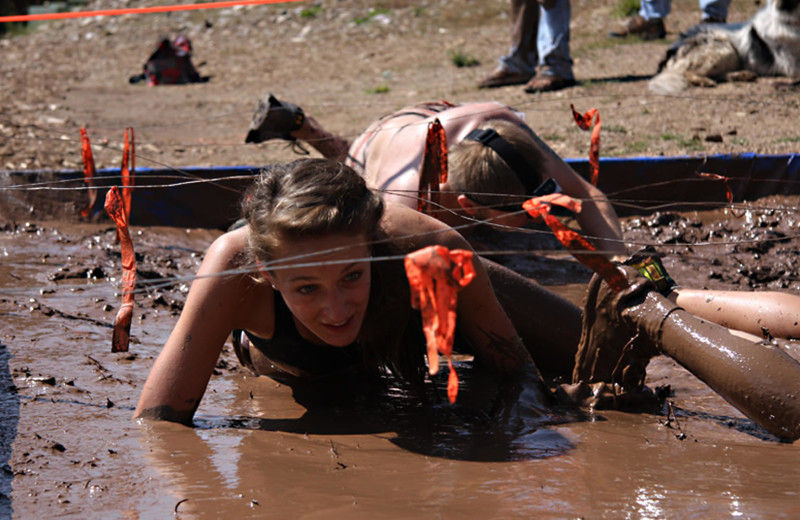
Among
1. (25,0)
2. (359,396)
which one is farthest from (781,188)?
(25,0)

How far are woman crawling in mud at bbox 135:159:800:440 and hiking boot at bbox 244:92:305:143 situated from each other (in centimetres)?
221

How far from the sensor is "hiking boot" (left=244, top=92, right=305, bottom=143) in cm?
516

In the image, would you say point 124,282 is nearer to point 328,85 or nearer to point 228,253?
point 228,253

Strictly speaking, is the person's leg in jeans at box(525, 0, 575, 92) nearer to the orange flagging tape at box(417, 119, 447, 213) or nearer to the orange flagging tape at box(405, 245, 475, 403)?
the orange flagging tape at box(417, 119, 447, 213)

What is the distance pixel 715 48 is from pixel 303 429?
5274mm

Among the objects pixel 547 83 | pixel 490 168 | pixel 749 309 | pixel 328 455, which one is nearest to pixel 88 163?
pixel 490 168

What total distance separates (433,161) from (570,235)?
5.58 ft

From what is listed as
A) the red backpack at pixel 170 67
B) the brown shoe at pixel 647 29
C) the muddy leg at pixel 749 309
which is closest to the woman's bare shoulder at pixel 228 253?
the muddy leg at pixel 749 309

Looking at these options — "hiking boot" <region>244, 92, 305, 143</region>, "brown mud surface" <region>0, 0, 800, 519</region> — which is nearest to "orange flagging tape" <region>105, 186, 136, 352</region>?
"brown mud surface" <region>0, 0, 800, 519</region>

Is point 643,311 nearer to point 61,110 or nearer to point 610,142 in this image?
point 610,142

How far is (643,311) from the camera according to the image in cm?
274

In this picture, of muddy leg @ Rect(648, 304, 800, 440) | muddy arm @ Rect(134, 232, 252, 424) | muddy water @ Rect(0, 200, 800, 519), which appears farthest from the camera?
muddy arm @ Rect(134, 232, 252, 424)

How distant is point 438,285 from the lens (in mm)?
1938

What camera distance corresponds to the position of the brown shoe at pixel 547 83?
699 cm
